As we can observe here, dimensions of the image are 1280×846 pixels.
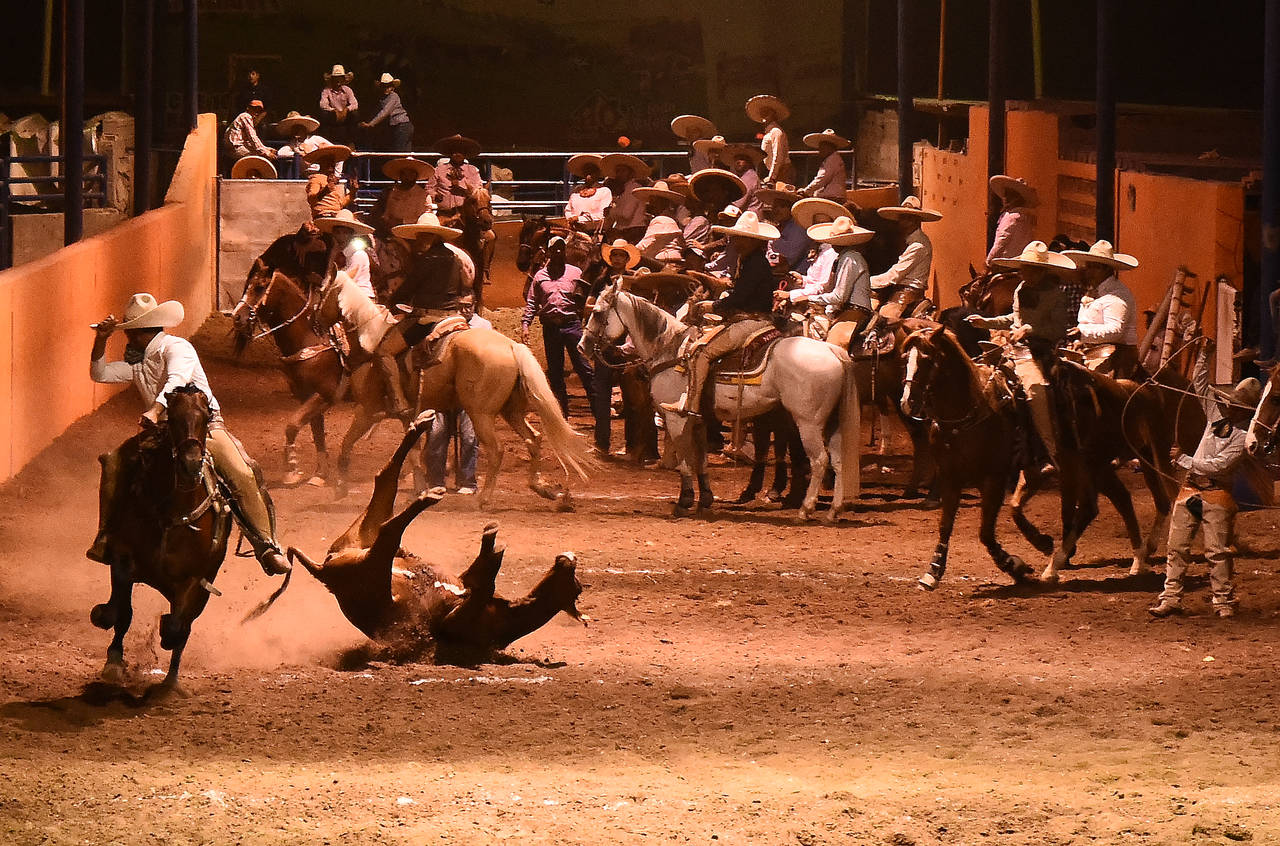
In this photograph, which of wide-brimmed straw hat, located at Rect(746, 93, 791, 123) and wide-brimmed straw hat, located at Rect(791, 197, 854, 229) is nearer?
wide-brimmed straw hat, located at Rect(791, 197, 854, 229)

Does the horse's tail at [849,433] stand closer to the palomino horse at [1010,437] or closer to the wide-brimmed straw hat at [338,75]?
the palomino horse at [1010,437]

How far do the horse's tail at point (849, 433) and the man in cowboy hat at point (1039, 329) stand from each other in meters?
1.75

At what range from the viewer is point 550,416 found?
45.7 feet

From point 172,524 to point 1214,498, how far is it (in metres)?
5.97

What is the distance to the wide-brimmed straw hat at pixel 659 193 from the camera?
2103 cm

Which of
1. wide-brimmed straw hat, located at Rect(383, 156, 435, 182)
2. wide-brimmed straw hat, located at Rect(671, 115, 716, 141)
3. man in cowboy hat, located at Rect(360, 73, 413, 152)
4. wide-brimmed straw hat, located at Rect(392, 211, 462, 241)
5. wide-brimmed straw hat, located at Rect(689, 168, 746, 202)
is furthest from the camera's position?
man in cowboy hat, located at Rect(360, 73, 413, 152)

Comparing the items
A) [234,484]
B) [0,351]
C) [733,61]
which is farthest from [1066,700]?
[733,61]

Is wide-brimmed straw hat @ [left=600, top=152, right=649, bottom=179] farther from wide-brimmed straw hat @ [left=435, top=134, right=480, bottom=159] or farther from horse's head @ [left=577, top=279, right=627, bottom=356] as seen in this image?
horse's head @ [left=577, top=279, right=627, bottom=356]

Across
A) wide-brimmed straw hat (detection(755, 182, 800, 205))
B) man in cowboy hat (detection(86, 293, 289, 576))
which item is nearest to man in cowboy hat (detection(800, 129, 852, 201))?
wide-brimmed straw hat (detection(755, 182, 800, 205))

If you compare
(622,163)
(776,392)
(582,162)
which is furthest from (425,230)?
(582,162)

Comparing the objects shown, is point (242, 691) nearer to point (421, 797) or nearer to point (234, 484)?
point (234, 484)

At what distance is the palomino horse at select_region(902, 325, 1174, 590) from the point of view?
12023mm

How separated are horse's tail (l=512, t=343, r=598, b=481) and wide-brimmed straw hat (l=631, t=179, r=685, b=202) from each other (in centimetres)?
703

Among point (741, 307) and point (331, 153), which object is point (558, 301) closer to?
point (741, 307)
